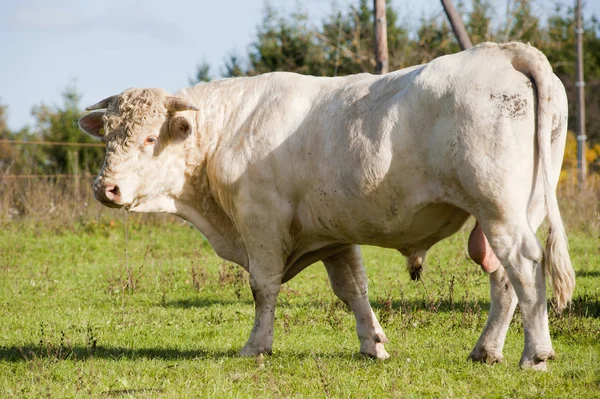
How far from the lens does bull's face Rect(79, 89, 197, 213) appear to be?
6.66 meters

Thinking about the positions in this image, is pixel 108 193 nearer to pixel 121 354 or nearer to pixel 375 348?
pixel 121 354

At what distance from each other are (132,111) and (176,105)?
37 centimetres

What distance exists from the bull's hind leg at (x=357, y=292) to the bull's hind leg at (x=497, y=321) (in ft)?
2.95

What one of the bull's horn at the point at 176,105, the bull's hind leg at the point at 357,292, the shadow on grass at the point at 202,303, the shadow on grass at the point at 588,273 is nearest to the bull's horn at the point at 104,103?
the bull's horn at the point at 176,105

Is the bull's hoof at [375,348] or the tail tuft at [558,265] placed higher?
the tail tuft at [558,265]

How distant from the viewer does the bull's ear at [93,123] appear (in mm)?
7486

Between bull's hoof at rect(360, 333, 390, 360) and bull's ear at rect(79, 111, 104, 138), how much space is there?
3.12 metres

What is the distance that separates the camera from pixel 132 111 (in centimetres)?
672

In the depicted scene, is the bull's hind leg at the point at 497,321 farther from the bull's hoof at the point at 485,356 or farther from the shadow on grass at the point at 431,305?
the shadow on grass at the point at 431,305

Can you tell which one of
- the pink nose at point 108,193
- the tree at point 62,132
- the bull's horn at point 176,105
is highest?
the bull's horn at point 176,105

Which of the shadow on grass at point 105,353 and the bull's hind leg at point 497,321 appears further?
the shadow on grass at point 105,353

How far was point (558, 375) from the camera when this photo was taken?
17.2ft

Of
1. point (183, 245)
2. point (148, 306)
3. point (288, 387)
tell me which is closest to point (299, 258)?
point (288, 387)

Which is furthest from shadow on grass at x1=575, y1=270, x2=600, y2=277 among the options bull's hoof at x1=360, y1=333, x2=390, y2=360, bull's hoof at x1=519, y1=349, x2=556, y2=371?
bull's hoof at x1=519, y1=349, x2=556, y2=371
